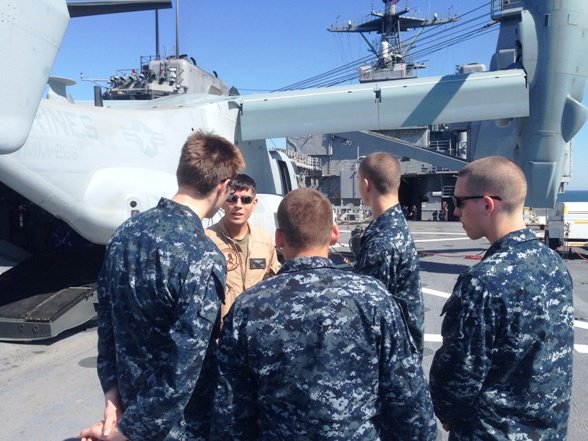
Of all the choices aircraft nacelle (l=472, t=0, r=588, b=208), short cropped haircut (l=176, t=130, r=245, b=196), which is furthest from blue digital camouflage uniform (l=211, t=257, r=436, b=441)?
aircraft nacelle (l=472, t=0, r=588, b=208)

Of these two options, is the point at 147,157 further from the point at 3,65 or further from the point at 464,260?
the point at 464,260

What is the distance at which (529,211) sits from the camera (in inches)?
843

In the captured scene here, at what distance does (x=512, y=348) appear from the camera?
81.4 inches

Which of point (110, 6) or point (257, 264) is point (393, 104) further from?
point (257, 264)

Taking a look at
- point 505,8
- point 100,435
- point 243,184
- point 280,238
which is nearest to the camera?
point 280,238

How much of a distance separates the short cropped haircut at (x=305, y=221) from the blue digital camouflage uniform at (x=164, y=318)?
15.0 inches

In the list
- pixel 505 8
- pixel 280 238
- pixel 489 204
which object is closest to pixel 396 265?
pixel 489 204

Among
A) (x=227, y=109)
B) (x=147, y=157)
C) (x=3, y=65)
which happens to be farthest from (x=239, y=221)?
(x=227, y=109)

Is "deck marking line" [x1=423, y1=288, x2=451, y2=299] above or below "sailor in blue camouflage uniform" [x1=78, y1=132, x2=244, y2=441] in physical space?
below

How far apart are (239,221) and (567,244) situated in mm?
12396

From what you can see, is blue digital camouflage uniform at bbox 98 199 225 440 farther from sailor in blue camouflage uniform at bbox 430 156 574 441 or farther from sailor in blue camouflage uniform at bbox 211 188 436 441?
sailor in blue camouflage uniform at bbox 430 156 574 441

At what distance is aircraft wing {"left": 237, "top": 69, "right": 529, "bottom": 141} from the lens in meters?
9.59

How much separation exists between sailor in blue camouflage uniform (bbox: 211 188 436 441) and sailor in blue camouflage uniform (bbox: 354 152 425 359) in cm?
90

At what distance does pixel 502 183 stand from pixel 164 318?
166cm
